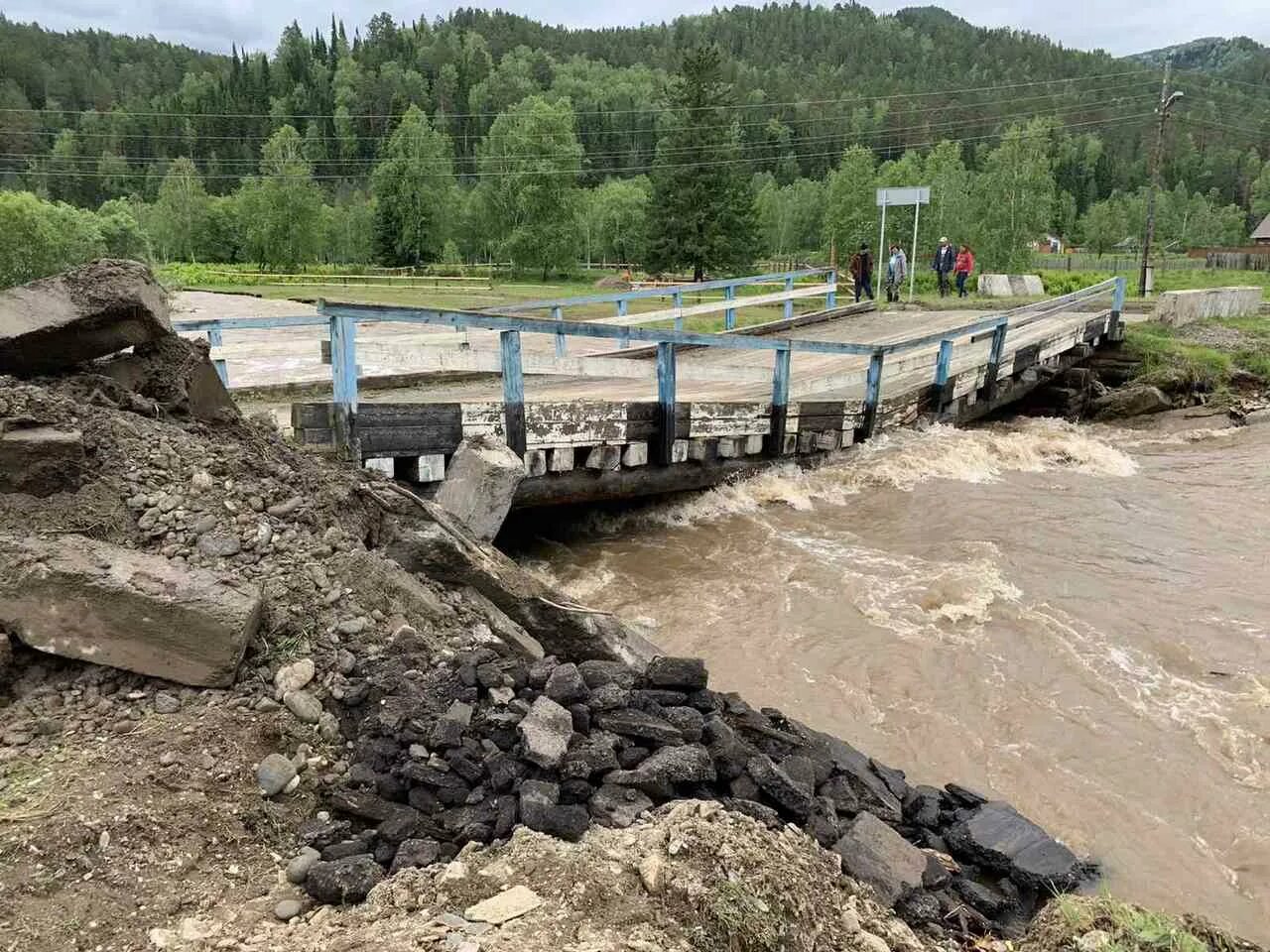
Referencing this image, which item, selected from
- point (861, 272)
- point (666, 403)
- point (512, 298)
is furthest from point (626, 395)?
point (512, 298)

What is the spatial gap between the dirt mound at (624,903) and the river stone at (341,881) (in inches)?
2.2

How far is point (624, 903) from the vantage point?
109 inches

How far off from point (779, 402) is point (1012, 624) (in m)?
4.08

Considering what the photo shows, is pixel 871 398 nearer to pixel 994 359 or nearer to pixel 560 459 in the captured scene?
pixel 994 359

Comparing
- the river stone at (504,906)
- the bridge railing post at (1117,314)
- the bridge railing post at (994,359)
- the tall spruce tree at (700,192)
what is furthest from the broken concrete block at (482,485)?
the tall spruce tree at (700,192)

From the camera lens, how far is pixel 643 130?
11619 centimetres

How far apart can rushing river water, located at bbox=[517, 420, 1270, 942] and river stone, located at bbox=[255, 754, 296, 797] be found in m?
3.19

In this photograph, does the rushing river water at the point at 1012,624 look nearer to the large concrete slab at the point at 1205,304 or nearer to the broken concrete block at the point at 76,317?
the broken concrete block at the point at 76,317

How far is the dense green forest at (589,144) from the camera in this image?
3425 cm

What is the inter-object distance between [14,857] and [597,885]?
1813 mm

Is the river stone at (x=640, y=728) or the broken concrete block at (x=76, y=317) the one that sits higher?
the broken concrete block at (x=76, y=317)

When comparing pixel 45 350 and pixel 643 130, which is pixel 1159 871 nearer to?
pixel 45 350

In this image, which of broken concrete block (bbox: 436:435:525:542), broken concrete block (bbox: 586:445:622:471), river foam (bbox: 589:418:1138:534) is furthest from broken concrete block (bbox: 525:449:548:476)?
broken concrete block (bbox: 436:435:525:542)

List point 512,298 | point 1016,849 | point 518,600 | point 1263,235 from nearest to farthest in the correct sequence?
point 1016,849, point 518,600, point 512,298, point 1263,235
